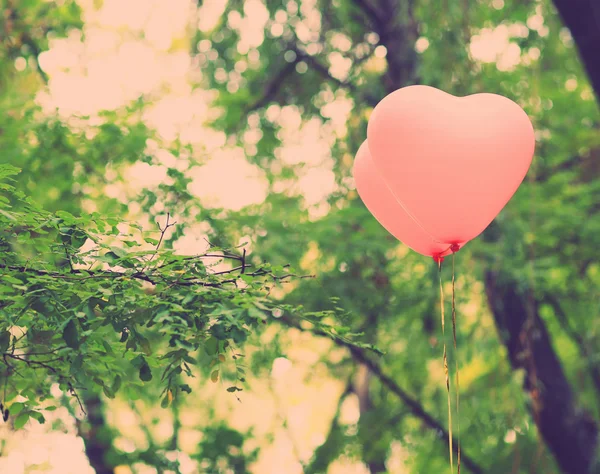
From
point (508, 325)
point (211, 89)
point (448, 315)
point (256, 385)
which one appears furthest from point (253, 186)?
point (256, 385)

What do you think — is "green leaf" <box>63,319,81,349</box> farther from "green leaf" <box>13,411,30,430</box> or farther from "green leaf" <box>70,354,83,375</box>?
"green leaf" <box>13,411,30,430</box>

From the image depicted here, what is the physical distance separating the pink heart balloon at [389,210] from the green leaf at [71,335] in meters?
1.44

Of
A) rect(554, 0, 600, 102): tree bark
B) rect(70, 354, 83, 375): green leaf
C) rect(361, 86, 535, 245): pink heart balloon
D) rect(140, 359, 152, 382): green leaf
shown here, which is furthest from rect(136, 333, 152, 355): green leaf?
rect(554, 0, 600, 102): tree bark

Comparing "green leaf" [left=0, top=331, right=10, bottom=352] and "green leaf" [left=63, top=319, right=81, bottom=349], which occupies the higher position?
"green leaf" [left=63, top=319, right=81, bottom=349]

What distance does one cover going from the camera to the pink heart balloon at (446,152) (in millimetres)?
2627

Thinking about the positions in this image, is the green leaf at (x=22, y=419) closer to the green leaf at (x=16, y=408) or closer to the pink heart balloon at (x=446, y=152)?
the green leaf at (x=16, y=408)

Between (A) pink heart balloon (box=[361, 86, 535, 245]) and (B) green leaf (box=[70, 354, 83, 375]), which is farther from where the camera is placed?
(A) pink heart balloon (box=[361, 86, 535, 245])

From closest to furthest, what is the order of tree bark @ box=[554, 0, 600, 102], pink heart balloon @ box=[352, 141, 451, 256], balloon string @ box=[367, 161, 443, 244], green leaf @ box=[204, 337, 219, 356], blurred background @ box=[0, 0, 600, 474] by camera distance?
green leaf @ box=[204, 337, 219, 356]
balloon string @ box=[367, 161, 443, 244]
pink heart balloon @ box=[352, 141, 451, 256]
tree bark @ box=[554, 0, 600, 102]
blurred background @ box=[0, 0, 600, 474]

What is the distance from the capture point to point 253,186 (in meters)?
6.54

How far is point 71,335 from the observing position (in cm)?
209

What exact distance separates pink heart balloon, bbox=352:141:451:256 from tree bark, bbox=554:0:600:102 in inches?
55.2

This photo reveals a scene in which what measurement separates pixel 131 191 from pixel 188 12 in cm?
212

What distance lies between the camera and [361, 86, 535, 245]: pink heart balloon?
Answer: 263cm

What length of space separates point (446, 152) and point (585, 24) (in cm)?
152
